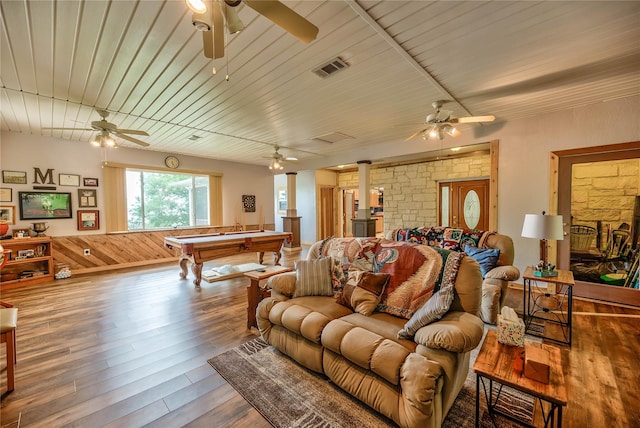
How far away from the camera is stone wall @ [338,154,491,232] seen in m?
6.34

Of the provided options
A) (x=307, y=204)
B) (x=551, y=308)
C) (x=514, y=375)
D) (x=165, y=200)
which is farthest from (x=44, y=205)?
(x=551, y=308)

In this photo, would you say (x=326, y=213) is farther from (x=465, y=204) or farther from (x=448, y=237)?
(x=448, y=237)

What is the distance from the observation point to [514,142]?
4102 mm

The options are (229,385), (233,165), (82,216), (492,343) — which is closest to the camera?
(492,343)

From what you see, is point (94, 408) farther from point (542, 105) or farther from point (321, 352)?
point (542, 105)

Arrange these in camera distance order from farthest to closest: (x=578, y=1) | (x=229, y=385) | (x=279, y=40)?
1. (x=279, y=40)
2. (x=229, y=385)
3. (x=578, y=1)

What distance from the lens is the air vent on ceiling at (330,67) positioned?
2395mm

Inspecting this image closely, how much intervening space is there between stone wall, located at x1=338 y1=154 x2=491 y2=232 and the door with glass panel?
0.62 ft

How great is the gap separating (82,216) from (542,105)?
26.2 ft

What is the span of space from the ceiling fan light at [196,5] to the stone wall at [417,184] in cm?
651

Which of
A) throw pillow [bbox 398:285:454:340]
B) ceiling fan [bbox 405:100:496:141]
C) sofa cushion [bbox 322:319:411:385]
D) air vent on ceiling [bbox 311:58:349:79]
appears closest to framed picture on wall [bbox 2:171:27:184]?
air vent on ceiling [bbox 311:58:349:79]

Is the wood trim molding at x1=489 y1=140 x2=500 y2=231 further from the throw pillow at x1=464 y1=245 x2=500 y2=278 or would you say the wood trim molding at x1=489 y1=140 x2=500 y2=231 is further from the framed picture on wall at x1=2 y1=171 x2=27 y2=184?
the framed picture on wall at x1=2 y1=171 x2=27 y2=184

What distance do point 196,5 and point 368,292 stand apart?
2.10 metres

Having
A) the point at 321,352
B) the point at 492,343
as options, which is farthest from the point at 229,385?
the point at 492,343
